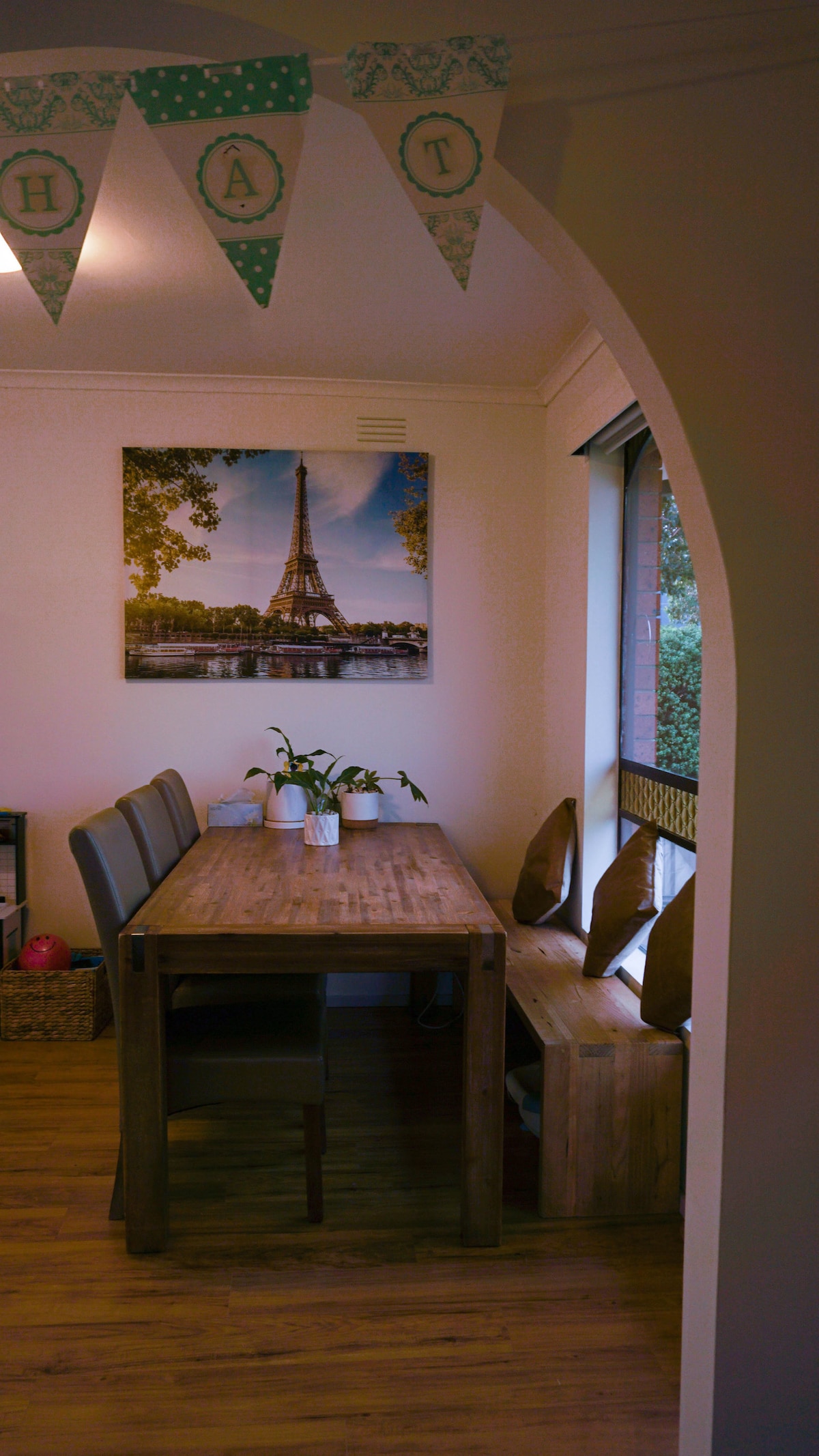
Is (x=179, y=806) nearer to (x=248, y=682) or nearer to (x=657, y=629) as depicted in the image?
(x=248, y=682)

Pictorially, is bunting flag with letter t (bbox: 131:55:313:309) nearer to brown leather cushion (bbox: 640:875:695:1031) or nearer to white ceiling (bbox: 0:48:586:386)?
white ceiling (bbox: 0:48:586:386)

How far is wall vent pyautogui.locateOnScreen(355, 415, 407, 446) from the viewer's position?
147 inches

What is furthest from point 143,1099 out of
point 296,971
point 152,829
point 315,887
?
point 152,829

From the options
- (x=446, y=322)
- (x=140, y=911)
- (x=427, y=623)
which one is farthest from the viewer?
(x=427, y=623)

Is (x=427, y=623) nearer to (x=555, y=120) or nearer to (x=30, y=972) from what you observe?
(x=30, y=972)

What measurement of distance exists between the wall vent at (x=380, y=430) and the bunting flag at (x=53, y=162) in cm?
242

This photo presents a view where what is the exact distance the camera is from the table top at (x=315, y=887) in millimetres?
2237

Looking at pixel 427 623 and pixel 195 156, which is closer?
pixel 195 156

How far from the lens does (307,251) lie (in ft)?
8.23

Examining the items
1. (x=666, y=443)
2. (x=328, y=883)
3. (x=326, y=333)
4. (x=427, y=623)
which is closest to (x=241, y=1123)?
(x=328, y=883)

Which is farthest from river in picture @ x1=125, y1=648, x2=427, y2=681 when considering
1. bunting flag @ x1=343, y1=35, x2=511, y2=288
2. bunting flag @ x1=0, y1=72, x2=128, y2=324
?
bunting flag @ x1=343, y1=35, x2=511, y2=288

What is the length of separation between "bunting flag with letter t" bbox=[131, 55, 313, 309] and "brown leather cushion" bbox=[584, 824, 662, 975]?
6.21 ft

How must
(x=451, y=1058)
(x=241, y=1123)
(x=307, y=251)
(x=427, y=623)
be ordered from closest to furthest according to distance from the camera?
(x=307, y=251) → (x=241, y=1123) → (x=451, y=1058) → (x=427, y=623)

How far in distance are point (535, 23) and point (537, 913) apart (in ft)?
8.75
